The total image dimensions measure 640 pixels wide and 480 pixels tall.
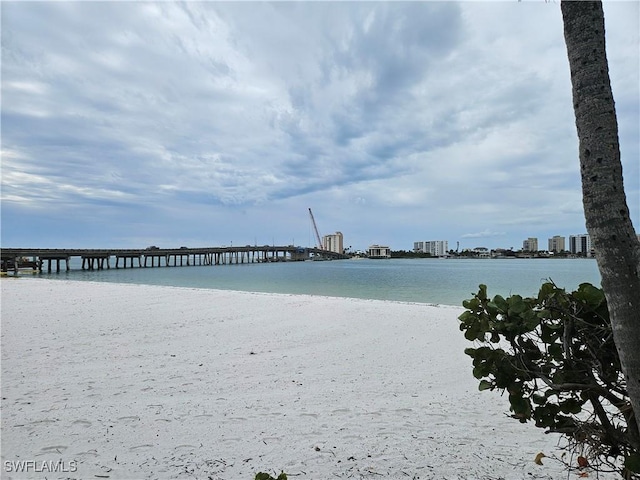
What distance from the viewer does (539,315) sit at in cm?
184

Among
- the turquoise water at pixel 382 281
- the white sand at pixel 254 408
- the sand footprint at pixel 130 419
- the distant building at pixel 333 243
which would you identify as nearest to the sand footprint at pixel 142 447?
the white sand at pixel 254 408

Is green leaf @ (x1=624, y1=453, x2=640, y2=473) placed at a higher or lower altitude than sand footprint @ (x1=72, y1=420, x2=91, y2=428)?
higher

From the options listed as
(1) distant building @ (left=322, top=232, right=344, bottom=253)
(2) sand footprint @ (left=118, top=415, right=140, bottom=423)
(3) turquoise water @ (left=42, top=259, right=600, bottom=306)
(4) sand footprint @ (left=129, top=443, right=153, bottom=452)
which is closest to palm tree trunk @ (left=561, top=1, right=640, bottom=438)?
(4) sand footprint @ (left=129, top=443, right=153, bottom=452)

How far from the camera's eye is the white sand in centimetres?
272

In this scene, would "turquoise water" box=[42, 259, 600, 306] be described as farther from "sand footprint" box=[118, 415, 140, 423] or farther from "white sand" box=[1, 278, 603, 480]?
"sand footprint" box=[118, 415, 140, 423]

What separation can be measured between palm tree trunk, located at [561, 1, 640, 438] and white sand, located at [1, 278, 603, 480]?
69.8 inches

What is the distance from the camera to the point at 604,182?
4.71ft

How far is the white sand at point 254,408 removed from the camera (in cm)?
272

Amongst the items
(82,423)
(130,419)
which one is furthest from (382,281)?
(82,423)

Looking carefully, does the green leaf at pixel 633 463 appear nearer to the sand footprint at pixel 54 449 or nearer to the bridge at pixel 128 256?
the sand footprint at pixel 54 449

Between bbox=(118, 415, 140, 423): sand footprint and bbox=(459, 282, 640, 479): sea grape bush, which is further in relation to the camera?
bbox=(118, 415, 140, 423): sand footprint

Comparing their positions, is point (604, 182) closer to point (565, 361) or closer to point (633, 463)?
point (565, 361)

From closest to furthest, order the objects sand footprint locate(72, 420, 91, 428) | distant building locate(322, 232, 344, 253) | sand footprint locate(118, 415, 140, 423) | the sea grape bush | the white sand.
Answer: the sea grape bush
the white sand
sand footprint locate(72, 420, 91, 428)
sand footprint locate(118, 415, 140, 423)
distant building locate(322, 232, 344, 253)

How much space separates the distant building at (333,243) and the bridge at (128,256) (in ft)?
20.7
